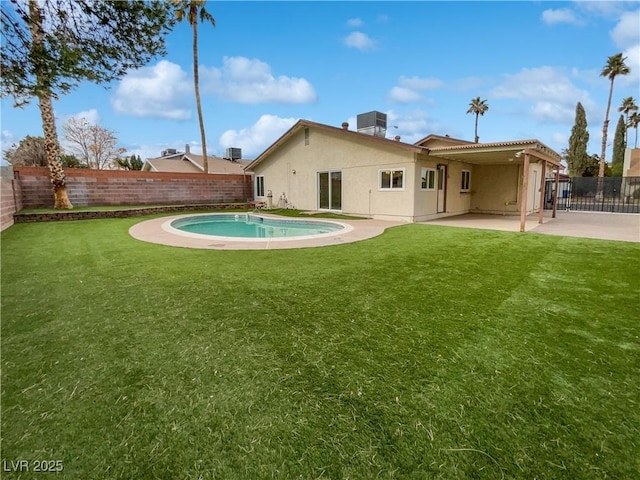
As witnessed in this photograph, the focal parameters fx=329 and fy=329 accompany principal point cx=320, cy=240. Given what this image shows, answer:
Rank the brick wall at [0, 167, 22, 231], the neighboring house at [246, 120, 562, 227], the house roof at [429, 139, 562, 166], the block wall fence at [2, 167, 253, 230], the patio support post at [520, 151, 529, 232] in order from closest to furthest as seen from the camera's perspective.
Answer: the patio support post at [520, 151, 529, 232] < the brick wall at [0, 167, 22, 231] < the house roof at [429, 139, 562, 166] < the neighboring house at [246, 120, 562, 227] < the block wall fence at [2, 167, 253, 230]

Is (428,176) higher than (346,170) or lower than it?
lower

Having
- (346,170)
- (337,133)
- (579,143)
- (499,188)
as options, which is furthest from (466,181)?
(579,143)

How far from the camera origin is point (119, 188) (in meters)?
18.3

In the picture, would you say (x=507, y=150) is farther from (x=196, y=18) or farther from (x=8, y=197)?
(x=196, y=18)

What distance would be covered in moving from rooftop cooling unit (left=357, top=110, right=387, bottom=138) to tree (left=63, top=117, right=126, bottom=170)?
3391 cm

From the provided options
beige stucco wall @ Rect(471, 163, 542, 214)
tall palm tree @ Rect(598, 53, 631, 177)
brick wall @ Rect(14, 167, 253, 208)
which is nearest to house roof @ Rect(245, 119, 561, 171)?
beige stucco wall @ Rect(471, 163, 542, 214)

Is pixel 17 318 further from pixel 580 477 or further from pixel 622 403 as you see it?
pixel 622 403

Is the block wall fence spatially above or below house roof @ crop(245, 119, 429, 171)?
below

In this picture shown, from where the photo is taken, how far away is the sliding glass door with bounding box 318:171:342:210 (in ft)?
53.8

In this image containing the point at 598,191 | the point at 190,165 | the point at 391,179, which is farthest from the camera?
the point at 190,165

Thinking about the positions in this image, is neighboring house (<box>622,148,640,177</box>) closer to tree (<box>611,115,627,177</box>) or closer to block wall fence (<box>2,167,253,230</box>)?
tree (<box>611,115,627,177</box>)

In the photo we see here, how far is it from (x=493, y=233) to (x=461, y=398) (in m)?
8.91

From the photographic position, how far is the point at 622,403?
2.40m

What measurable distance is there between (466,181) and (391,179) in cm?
557
